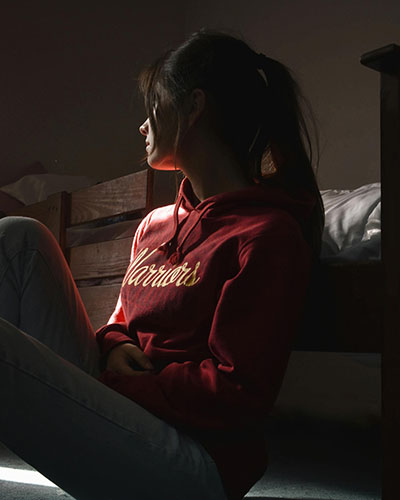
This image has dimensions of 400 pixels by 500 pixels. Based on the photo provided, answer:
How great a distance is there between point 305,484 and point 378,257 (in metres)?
0.53

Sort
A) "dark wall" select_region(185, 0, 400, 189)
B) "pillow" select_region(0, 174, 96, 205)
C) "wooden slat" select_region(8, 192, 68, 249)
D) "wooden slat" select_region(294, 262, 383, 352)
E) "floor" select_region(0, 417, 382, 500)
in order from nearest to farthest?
"wooden slat" select_region(294, 262, 383, 352), "floor" select_region(0, 417, 382, 500), "wooden slat" select_region(8, 192, 68, 249), "dark wall" select_region(185, 0, 400, 189), "pillow" select_region(0, 174, 96, 205)

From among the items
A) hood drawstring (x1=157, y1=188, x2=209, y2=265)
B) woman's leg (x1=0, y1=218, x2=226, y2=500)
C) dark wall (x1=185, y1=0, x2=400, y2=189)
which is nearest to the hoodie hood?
hood drawstring (x1=157, y1=188, x2=209, y2=265)

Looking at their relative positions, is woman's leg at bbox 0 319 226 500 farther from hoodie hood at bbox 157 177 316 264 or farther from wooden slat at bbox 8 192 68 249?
wooden slat at bbox 8 192 68 249

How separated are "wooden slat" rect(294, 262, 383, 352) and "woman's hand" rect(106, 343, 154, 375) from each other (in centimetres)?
23

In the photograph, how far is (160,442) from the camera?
2.63 ft

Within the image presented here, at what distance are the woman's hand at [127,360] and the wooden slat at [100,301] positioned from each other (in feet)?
2.73

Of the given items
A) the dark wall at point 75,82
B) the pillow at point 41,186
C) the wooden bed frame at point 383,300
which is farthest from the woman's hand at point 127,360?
the dark wall at point 75,82

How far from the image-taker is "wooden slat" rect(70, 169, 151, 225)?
175cm

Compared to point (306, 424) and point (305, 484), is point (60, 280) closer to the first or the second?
point (305, 484)

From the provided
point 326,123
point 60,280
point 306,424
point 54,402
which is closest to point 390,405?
point 54,402

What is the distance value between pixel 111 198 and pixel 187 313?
103 centimetres

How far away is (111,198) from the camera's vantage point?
6.26 feet

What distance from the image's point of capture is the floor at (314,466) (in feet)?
4.00

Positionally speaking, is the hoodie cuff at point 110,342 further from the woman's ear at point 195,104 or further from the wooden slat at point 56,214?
the wooden slat at point 56,214
